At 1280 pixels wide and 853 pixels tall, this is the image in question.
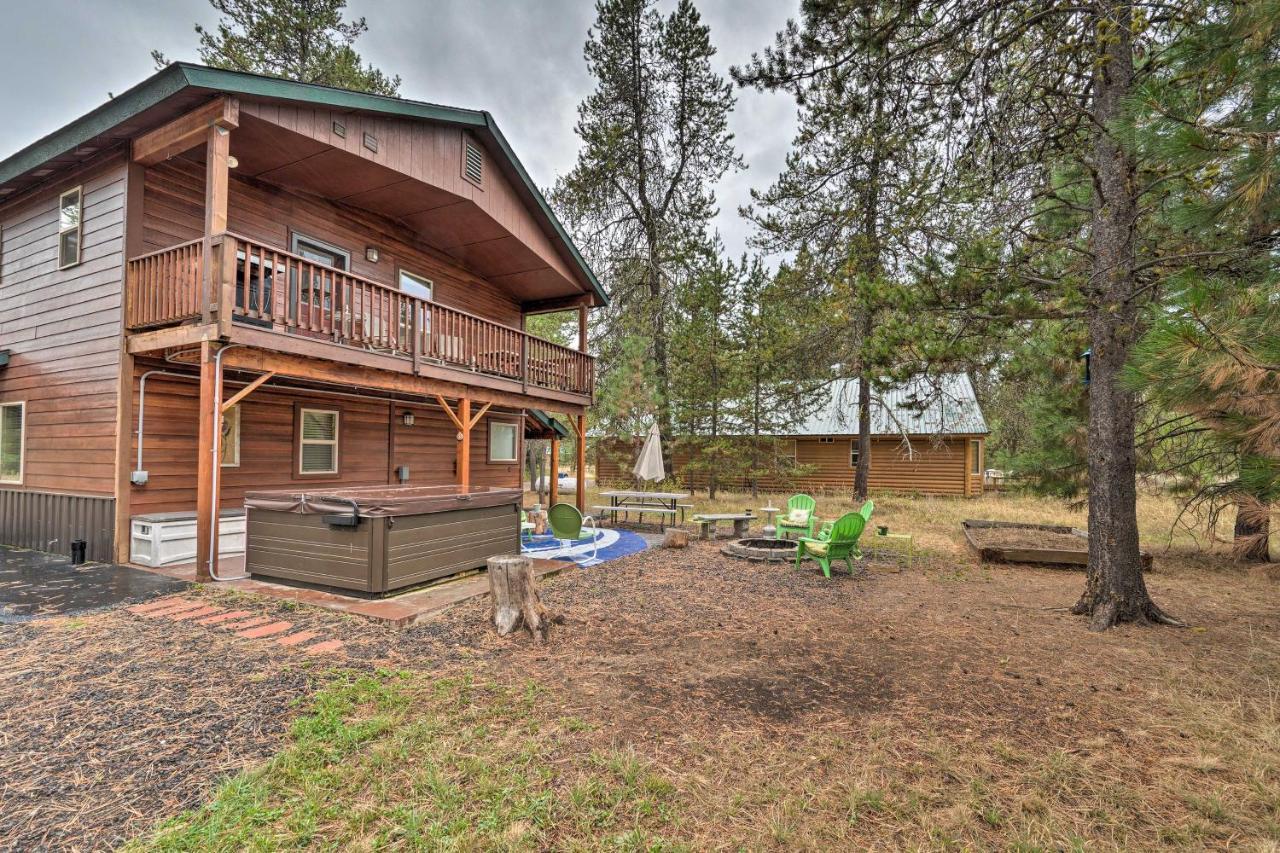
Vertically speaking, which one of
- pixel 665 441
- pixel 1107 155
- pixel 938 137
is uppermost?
pixel 938 137

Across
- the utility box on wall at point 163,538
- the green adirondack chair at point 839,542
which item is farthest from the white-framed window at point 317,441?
the green adirondack chair at point 839,542

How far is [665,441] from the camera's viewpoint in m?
18.8

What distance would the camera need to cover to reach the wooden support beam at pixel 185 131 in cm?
618

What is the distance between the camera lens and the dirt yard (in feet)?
7.89

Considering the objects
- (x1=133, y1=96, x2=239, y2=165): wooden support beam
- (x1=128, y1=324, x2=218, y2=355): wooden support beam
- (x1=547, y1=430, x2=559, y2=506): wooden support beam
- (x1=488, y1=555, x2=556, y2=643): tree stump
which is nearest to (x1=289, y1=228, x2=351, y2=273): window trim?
(x1=133, y1=96, x2=239, y2=165): wooden support beam

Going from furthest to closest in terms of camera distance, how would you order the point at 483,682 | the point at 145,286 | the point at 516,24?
the point at 516,24 → the point at 145,286 → the point at 483,682

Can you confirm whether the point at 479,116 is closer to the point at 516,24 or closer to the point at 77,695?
the point at 77,695

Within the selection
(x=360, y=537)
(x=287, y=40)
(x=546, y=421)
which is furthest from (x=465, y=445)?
(x=287, y=40)

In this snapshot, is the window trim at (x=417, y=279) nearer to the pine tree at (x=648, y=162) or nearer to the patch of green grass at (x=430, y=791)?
the pine tree at (x=648, y=162)

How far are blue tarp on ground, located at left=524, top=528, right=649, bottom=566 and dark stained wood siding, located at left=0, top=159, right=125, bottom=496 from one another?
17.7 feet

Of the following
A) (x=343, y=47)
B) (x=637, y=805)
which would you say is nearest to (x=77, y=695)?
(x=637, y=805)

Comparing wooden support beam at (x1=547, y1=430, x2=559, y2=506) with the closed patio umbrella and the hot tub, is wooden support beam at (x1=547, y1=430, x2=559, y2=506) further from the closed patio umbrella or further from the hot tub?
the hot tub

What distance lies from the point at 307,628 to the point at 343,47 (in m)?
22.0

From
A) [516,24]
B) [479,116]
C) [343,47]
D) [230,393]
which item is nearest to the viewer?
[230,393]
